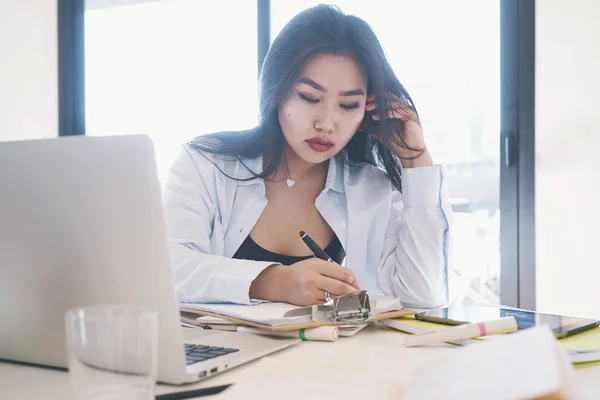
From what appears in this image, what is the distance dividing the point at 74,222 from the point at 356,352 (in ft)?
1.30

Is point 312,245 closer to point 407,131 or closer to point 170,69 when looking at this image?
point 407,131

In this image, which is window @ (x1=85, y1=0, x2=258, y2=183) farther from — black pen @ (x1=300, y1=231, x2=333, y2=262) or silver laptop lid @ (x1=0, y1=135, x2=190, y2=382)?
silver laptop lid @ (x1=0, y1=135, x2=190, y2=382)

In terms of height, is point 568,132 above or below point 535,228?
above

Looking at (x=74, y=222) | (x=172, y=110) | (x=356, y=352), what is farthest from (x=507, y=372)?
(x=172, y=110)

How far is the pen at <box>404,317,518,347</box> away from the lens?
0.82 metres

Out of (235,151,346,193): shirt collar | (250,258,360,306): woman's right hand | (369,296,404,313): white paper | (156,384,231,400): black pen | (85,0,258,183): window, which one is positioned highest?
(85,0,258,183): window

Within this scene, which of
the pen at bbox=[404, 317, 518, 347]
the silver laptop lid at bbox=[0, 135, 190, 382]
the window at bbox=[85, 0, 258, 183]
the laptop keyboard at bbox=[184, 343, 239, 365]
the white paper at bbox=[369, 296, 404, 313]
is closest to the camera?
the silver laptop lid at bbox=[0, 135, 190, 382]

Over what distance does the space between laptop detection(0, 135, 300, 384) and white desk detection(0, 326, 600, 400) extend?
18 millimetres

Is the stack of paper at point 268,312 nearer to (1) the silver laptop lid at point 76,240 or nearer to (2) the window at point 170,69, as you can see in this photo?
(1) the silver laptop lid at point 76,240

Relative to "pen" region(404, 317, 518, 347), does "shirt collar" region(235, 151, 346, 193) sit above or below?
above

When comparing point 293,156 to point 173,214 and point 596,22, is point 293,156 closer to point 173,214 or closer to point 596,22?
point 173,214

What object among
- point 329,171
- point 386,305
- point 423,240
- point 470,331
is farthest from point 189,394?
point 329,171

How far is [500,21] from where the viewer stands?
2307 mm

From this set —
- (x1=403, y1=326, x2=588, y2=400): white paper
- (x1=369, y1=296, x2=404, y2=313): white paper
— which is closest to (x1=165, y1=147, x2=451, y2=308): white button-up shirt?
(x1=369, y1=296, x2=404, y2=313): white paper
